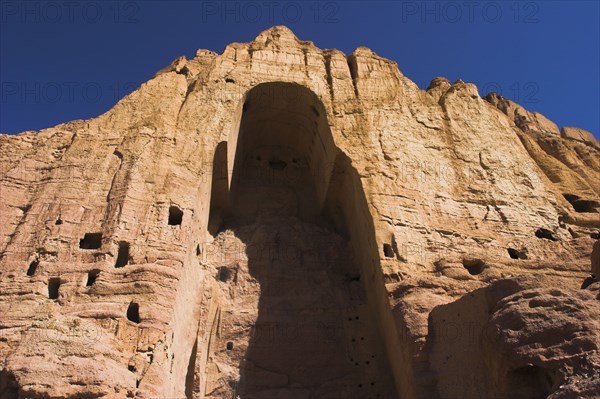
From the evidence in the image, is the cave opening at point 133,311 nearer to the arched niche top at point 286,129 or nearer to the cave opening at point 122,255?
the cave opening at point 122,255

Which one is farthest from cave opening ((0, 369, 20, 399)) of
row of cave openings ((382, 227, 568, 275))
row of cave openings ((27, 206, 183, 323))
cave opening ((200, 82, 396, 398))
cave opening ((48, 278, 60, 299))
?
row of cave openings ((382, 227, 568, 275))

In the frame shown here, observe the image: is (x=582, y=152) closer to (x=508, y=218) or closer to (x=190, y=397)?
(x=508, y=218)

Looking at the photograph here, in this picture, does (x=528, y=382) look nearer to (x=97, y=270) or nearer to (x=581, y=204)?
(x=97, y=270)

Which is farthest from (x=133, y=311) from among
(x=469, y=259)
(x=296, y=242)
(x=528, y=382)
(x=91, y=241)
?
(x=469, y=259)

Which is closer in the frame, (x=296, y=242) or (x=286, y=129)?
(x=296, y=242)

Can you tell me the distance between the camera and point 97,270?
10117 millimetres

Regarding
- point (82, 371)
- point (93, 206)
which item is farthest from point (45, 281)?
point (82, 371)

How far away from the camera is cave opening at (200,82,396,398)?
11.8m

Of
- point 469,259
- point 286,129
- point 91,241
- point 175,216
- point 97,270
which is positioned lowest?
point 97,270

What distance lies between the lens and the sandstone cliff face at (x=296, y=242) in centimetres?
822

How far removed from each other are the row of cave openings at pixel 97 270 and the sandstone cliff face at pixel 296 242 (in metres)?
0.04

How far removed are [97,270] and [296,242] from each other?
5.25 meters

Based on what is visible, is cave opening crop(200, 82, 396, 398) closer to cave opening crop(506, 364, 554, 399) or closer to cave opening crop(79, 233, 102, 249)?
cave opening crop(79, 233, 102, 249)

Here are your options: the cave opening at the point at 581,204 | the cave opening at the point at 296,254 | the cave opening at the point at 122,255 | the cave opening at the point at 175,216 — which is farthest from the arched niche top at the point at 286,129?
A: the cave opening at the point at 581,204
